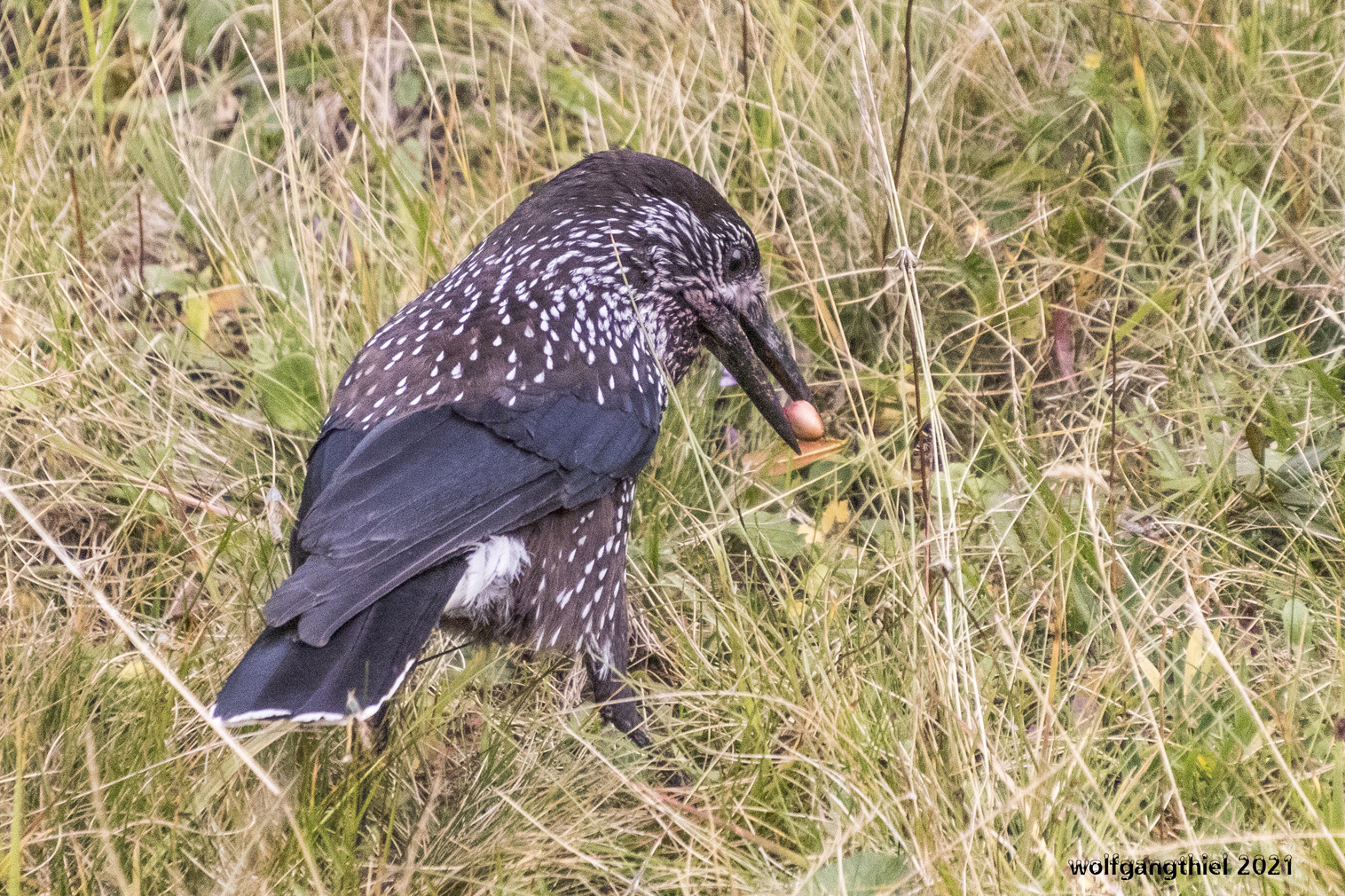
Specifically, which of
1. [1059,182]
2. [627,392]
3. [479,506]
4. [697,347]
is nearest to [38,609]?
[479,506]

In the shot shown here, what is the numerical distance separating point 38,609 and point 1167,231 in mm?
3458

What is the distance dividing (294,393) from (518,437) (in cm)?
105

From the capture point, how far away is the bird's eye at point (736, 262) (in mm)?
3525

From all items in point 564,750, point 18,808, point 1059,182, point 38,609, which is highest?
point 18,808

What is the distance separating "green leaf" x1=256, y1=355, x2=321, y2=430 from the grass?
11 mm

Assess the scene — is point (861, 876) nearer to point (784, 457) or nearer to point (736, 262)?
point (784, 457)

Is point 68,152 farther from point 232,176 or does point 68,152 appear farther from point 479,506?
point 479,506

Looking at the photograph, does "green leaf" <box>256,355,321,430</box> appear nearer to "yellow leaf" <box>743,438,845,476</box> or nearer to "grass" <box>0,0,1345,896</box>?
"grass" <box>0,0,1345,896</box>

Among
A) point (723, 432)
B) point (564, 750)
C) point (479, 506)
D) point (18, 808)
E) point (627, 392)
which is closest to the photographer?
point (18, 808)

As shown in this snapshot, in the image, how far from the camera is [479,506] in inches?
106

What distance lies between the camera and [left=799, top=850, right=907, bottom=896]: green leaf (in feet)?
7.29

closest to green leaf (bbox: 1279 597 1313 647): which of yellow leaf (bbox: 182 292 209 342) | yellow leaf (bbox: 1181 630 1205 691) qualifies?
yellow leaf (bbox: 1181 630 1205 691)

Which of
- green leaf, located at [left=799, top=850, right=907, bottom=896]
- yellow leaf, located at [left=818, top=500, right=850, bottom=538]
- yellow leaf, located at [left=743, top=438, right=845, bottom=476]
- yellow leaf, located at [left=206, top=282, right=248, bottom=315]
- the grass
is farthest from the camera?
yellow leaf, located at [left=206, top=282, right=248, bottom=315]

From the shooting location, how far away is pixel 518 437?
9.36ft
